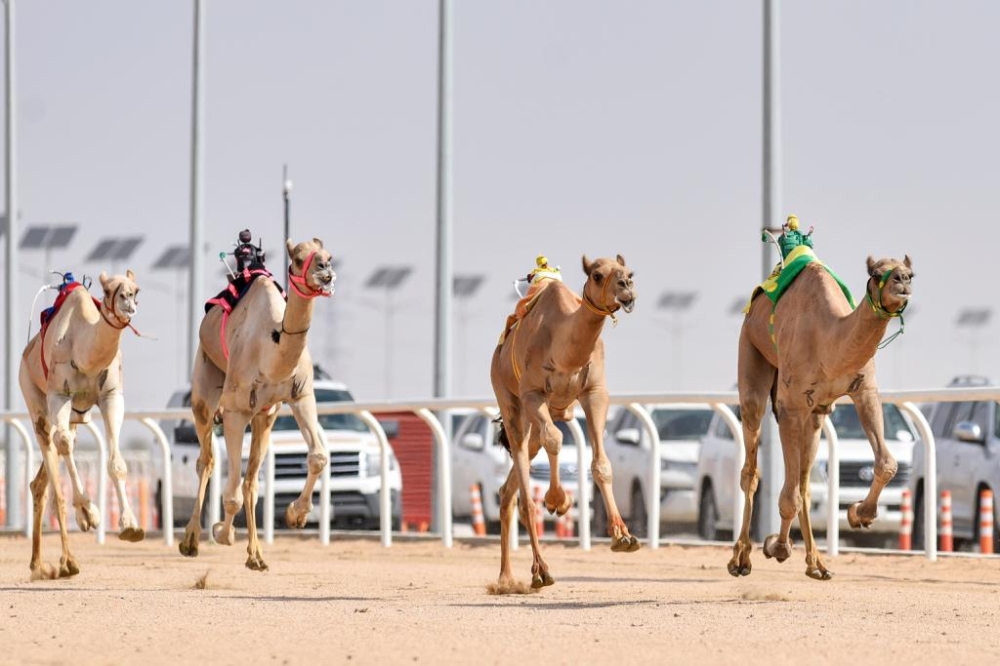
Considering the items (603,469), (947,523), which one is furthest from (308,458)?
(947,523)

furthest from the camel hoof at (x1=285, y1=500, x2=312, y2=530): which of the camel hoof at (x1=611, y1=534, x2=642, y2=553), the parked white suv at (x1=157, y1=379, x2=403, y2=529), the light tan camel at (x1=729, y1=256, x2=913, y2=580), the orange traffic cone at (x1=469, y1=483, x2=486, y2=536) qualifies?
the orange traffic cone at (x1=469, y1=483, x2=486, y2=536)

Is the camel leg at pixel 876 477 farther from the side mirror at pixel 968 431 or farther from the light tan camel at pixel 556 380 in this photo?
the side mirror at pixel 968 431

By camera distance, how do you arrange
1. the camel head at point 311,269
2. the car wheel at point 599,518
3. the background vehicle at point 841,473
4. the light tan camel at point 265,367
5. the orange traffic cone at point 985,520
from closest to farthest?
the camel head at point 311,269 → the light tan camel at point 265,367 → the orange traffic cone at point 985,520 → the background vehicle at point 841,473 → the car wheel at point 599,518

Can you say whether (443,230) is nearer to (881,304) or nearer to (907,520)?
(907,520)

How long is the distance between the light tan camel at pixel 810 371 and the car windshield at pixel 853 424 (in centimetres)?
898

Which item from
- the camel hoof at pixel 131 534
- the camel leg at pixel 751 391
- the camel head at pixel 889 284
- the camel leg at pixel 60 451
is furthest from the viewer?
the camel leg at pixel 60 451

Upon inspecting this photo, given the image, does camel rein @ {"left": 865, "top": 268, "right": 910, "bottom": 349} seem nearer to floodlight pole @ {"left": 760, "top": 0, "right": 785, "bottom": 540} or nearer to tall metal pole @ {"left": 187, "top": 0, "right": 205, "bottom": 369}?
floodlight pole @ {"left": 760, "top": 0, "right": 785, "bottom": 540}

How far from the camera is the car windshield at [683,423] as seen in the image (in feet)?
93.2

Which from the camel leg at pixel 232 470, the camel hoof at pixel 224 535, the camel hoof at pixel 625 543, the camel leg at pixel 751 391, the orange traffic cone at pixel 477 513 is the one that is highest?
the camel leg at pixel 751 391

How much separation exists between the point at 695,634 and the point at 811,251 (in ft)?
14.2

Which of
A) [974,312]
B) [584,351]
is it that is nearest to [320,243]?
[584,351]

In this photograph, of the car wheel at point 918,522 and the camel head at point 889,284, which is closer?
the camel head at point 889,284

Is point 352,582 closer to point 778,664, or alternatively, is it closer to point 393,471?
point 778,664

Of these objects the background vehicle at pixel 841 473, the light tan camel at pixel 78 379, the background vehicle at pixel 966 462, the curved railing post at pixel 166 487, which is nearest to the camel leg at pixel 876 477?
the light tan camel at pixel 78 379
